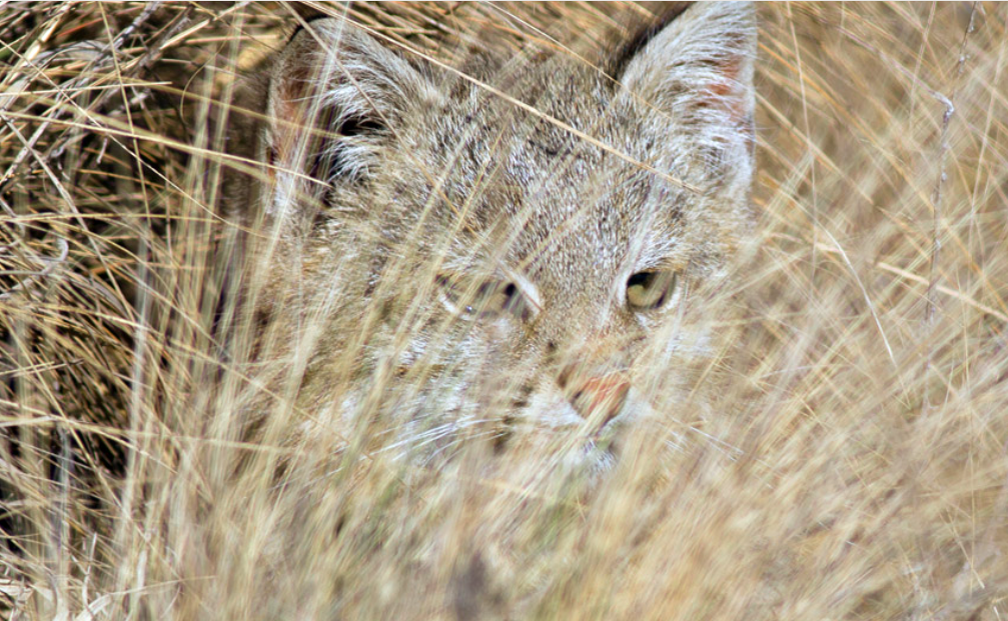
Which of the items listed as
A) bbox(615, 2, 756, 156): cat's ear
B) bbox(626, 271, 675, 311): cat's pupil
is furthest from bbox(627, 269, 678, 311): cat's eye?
bbox(615, 2, 756, 156): cat's ear

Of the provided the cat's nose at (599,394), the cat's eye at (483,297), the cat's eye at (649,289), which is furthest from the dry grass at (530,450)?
the cat's eye at (483,297)

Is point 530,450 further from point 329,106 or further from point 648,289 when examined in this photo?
point 329,106

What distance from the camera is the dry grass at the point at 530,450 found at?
1.81 meters

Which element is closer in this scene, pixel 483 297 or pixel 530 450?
pixel 530 450

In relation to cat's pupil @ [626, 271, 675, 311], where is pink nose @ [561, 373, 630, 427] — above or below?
below

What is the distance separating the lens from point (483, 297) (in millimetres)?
2211

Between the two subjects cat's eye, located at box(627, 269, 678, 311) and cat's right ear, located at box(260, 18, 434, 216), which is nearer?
cat's right ear, located at box(260, 18, 434, 216)

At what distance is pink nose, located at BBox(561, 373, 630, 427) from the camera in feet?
6.55

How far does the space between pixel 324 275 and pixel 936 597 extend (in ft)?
4.75

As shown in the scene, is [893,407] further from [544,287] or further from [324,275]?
[324,275]

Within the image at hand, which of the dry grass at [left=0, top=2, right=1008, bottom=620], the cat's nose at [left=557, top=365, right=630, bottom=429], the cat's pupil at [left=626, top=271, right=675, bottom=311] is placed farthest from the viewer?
the cat's pupil at [left=626, top=271, right=675, bottom=311]

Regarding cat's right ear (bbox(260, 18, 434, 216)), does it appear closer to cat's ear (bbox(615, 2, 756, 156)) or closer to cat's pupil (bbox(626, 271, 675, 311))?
cat's ear (bbox(615, 2, 756, 156))

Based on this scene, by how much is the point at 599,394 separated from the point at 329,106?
0.93 metres

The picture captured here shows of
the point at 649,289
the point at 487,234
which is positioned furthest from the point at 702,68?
the point at 487,234
